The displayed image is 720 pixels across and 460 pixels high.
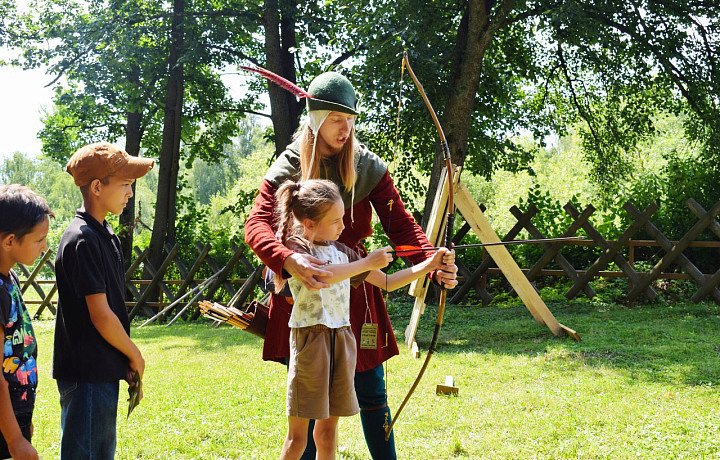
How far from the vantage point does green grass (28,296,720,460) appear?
3.36 metres

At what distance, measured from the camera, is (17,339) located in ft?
6.47

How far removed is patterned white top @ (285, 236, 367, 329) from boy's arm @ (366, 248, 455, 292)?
0.14m

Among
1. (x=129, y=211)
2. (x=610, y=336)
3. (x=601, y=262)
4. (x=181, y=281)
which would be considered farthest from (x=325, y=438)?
(x=129, y=211)

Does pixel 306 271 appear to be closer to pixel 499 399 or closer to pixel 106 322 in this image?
pixel 106 322

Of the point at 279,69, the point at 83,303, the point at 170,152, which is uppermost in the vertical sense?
the point at 279,69

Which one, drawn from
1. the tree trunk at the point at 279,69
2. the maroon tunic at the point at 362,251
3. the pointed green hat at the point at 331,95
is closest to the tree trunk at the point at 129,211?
the tree trunk at the point at 279,69

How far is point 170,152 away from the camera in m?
11.9

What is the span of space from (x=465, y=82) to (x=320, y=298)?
713 cm

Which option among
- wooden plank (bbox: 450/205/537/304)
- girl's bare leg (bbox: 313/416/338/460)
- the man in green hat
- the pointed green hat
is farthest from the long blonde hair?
wooden plank (bbox: 450/205/537/304)

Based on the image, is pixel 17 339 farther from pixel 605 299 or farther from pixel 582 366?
pixel 605 299

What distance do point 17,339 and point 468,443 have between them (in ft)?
7.41

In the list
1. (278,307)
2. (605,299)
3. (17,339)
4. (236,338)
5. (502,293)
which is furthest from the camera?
(502,293)

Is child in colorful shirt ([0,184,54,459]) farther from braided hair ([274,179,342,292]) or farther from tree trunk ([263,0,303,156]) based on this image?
tree trunk ([263,0,303,156])

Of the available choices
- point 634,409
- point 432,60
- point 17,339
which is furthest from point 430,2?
point 17,339
